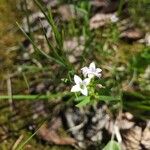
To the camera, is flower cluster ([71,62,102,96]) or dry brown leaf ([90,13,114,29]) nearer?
flower cluster ([71,62,102,96])

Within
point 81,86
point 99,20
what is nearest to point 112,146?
point 81,86

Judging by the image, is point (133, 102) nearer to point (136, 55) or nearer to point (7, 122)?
point (136, 55)

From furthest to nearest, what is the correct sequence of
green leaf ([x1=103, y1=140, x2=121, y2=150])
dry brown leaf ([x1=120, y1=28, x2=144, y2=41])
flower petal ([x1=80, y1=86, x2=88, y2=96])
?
1. dry brown leaf ([x1=120, y1=28, x2=144, y2=41])
2. green leaf ([x1=103, y1=140, x2=121, y2=150])
3. flower petal ([x1=80, y1=86, x2=88, y2=96])

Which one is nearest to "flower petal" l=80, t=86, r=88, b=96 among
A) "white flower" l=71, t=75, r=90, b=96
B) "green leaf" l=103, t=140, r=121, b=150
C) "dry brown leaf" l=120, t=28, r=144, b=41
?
"white flower" l=71, t=75, r=90, b=96

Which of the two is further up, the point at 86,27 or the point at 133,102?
the point at 86,27

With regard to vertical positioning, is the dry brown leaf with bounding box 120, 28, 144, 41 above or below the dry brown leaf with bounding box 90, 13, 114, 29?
below

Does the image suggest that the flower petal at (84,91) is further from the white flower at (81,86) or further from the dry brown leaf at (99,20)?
the dry brown leaf at (99,20)

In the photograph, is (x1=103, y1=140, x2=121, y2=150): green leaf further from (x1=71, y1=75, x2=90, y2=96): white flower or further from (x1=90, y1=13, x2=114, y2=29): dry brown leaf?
(x1=90, y1=13, x2=114, y2=29): dry brown leaf

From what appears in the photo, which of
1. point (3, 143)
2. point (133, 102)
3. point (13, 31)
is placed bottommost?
point (3, 143)

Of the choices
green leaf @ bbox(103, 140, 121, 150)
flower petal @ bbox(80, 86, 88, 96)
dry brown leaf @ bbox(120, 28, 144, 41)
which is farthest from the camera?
dry brown leaf @ bbox(120, 28, 144, 41)

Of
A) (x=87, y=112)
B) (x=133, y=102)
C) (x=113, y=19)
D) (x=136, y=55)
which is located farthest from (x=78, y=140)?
(x=113, y=19)

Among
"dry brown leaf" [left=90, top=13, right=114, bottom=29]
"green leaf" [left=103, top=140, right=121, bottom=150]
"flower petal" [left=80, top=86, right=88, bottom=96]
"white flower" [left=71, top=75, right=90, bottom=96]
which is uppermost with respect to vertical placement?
"white flower" [left=71, top=75, right=90, bottom=96]
